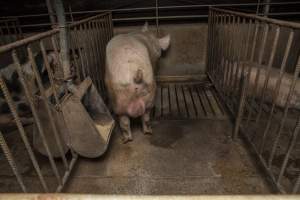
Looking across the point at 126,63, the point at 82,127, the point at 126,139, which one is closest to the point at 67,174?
the point at 82,127

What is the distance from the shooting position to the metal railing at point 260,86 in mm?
1780

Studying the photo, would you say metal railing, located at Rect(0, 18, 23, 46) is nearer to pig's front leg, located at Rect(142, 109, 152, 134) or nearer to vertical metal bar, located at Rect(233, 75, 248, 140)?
pig's front leg, located at Rect(142, 109, 152, 134)

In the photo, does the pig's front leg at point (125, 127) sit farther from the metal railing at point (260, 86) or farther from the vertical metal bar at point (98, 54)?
the metal railing at point (260, 86)

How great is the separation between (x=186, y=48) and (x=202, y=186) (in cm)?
264

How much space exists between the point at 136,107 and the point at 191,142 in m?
0.70

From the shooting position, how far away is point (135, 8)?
147 inches

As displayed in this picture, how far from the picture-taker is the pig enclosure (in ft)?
5.70

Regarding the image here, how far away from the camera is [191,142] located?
8.11 feet

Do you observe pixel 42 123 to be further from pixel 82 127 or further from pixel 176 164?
pixel 176 164

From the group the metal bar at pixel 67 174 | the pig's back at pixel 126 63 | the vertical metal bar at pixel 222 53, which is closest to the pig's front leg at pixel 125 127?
the pig's back at pixel 126 63

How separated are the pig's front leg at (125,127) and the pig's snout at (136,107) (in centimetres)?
12

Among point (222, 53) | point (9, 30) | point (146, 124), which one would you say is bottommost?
point (146, 124)

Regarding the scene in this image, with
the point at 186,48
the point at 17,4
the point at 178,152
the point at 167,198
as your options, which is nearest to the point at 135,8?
the point at 186,48

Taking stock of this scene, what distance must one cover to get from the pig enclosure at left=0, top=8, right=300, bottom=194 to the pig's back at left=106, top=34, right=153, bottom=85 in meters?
0.32
